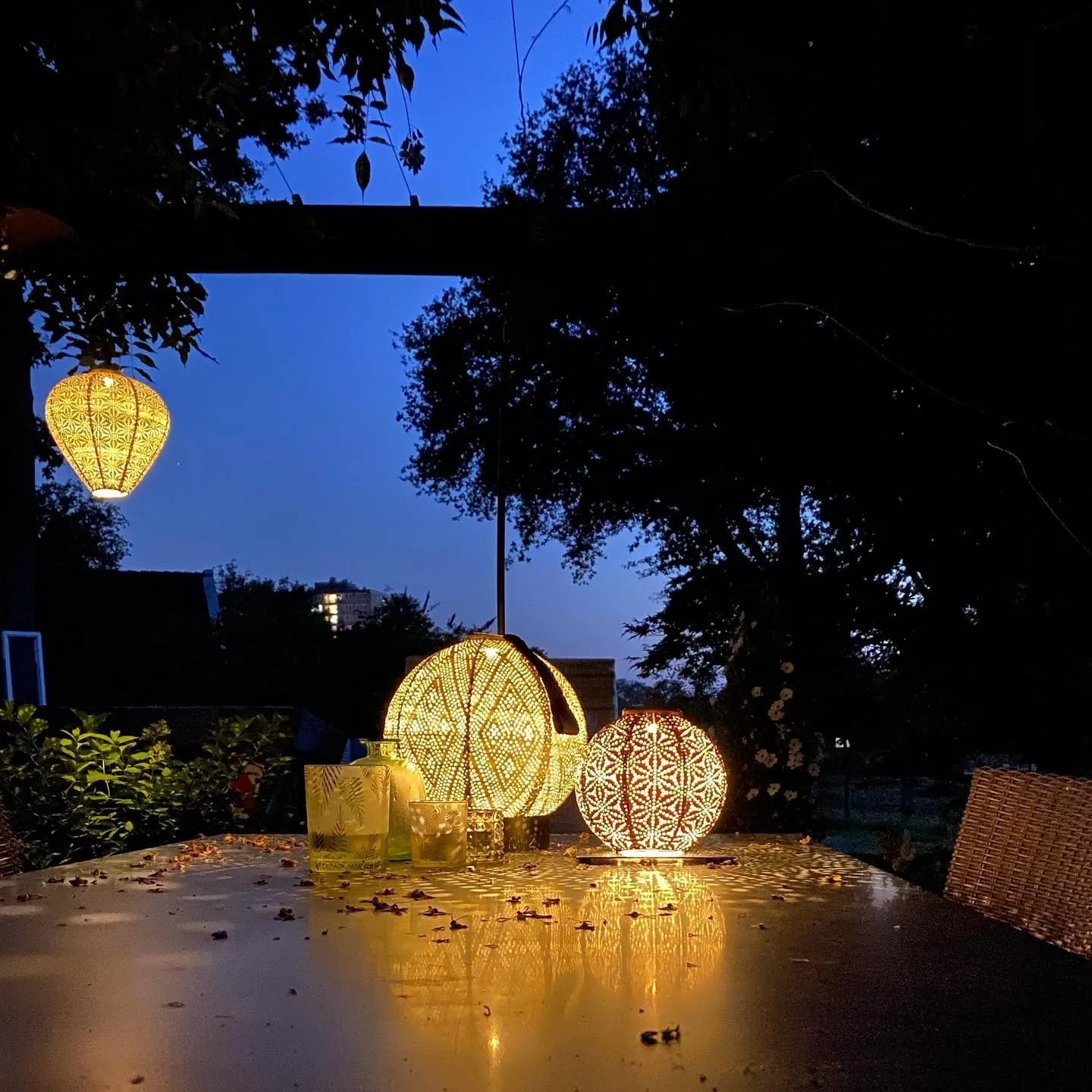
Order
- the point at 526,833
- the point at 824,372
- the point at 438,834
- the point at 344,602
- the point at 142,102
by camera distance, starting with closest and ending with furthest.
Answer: the point at 438,834 < the point at 526,833 < the point at 142,102 < the point at 824,372 < the point at 344,602

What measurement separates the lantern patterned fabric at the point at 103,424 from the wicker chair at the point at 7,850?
2.41 meters

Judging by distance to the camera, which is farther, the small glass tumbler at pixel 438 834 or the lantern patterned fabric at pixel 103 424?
the lantern patterned fabric at pixel 103 424

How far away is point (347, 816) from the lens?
→ 5.44ft

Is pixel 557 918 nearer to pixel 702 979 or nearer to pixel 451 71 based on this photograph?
pixel 702 979

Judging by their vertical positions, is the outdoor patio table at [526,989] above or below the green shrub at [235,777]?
above

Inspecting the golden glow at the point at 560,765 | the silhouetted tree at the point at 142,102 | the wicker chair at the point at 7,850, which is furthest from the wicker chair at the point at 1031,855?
the silhouetted tree at the point at 142,102

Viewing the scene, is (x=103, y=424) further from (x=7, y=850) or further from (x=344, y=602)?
(x=344, y=602)

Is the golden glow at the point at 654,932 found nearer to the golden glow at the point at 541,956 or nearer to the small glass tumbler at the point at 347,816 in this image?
the golden glow at the point at 541,956

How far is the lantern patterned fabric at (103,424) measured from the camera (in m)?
4.06

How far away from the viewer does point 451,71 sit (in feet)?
8.80

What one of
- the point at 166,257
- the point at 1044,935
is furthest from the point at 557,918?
the point at 166,257

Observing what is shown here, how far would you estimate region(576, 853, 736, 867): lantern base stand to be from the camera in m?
1.88

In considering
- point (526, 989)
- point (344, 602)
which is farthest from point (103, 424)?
point (344, 602)

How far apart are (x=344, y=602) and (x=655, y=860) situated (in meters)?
9.74
